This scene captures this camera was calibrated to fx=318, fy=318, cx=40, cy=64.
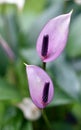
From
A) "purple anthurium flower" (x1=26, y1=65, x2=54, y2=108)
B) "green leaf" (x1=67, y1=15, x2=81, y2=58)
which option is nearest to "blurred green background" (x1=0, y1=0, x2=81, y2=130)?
"green leaf" (x1=67, y1=15, x2=81, y2=58)

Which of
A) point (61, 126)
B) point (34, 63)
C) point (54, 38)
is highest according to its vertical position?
point (54, 38)

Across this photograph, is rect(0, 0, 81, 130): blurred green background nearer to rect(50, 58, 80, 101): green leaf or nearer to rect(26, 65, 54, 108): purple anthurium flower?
rect(50, 58, 80, 101): green leaf

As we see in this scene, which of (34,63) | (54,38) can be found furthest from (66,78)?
(54,38)

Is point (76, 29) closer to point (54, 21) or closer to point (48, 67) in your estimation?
point (48, 67)

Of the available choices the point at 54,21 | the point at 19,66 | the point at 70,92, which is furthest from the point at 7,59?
the point at 54,21

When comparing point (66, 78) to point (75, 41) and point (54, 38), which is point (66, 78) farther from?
point (54, 38)

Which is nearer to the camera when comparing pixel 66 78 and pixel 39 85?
pixel 39 85

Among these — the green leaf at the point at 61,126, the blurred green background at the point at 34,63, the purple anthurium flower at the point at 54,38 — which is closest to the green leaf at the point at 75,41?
the blurred green background at the point at 34,63
